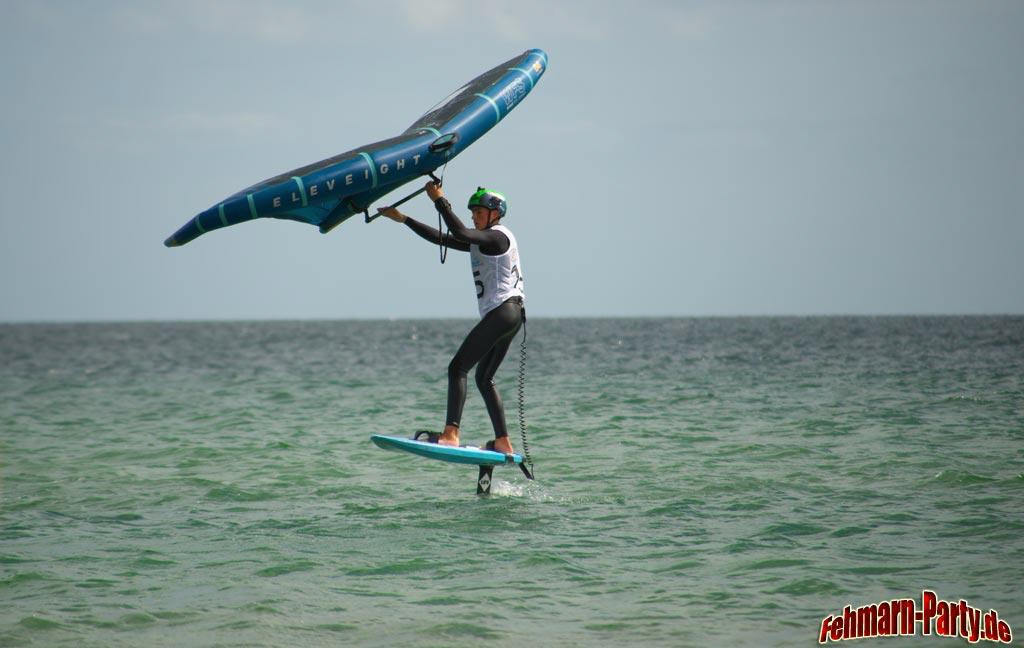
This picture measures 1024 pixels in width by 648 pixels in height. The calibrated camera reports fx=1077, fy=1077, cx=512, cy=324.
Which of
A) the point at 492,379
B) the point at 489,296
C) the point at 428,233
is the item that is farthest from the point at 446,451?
the point at 428,233

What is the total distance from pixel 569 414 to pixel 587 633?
14489 mm

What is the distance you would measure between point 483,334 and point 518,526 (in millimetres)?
1918

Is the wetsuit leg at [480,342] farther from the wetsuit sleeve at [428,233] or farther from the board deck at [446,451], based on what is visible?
the wetsuit sleeve at [428,233]

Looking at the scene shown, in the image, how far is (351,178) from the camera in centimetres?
1015

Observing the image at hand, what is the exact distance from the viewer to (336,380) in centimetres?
3438

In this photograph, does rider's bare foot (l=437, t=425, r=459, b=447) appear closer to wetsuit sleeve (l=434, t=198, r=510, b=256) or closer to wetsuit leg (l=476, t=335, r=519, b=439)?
wetsuit leg (l=476, t=335, r=519, b=439)

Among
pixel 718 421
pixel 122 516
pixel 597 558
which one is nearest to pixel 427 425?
pixel 718 421

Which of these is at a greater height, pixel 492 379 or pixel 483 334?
pixel 483 334

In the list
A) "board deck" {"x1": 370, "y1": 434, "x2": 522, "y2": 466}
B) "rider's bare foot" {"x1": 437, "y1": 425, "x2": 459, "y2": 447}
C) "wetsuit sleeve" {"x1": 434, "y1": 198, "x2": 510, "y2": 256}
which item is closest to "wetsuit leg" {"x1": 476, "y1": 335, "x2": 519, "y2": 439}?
"board deck" {"x1": 370, "y1": 434, "x2": 522, "y2": 466}

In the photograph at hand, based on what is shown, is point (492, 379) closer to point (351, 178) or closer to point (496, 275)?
point (496, 275)

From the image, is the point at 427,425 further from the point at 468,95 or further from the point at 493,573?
the point at 493,573

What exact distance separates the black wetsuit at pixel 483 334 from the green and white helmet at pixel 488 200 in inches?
11.8

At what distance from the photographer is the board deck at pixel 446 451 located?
→ 34.5 ft

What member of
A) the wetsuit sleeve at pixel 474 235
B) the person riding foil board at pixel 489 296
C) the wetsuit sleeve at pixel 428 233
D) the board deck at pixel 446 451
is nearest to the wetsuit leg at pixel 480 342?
the person riding foil board at pixel 489 296
